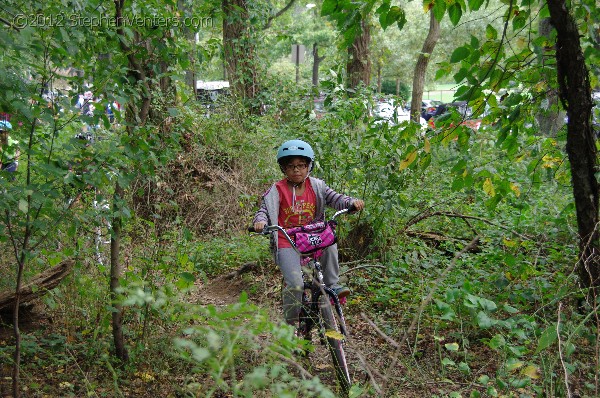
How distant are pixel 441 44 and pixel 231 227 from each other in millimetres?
26252

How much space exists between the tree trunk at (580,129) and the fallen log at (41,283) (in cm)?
410

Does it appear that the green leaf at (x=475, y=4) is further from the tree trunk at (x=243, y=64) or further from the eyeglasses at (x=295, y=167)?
the tree trunk at (x=243, y=64)

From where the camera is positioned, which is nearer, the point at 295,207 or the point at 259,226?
the point at 259,226

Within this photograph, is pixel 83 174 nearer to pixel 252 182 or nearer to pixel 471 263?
pixel 471 263

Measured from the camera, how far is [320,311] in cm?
469

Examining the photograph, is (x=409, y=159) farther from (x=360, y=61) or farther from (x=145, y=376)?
(x=360, y=61)

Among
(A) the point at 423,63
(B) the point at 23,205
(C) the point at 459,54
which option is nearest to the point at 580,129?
(C) the point at 459,54

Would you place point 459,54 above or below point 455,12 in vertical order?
below

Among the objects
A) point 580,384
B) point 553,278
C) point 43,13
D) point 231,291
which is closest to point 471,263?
point 553,278

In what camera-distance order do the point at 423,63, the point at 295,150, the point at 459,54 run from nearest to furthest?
the point at 459,54
the point at 295,150
the point at 423,63

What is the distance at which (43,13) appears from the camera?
3.93 m

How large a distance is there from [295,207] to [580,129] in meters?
Answer: 2.36

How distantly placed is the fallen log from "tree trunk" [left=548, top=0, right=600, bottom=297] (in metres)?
4.10

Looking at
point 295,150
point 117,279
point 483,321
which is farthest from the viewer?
point 295,150
